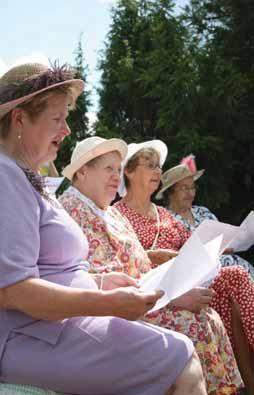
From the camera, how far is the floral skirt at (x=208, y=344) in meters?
2.36

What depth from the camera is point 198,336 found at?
7.77 ft

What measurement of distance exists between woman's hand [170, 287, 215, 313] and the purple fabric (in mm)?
876

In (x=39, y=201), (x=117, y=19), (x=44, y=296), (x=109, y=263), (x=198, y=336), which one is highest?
(x=117, y=19)

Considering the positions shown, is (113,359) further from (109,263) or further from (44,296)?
(109,263)

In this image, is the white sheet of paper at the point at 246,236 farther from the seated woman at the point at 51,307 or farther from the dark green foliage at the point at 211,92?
the dark green foliage at the point at 211,92

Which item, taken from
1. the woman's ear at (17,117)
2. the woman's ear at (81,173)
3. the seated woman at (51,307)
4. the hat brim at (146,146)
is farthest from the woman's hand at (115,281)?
the hat brim at (146,146)

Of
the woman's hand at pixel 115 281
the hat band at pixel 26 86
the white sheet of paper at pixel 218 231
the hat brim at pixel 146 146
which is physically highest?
the hat band at pixel 26 86

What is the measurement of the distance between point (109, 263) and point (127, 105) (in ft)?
27.1

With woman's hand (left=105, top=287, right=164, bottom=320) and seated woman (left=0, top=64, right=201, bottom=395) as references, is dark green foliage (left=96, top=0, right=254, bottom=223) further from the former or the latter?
woman's hand (left=105, top=287, right=164, bottom=320)

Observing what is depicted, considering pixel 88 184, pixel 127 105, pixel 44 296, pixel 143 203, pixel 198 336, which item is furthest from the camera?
pixel 127 105

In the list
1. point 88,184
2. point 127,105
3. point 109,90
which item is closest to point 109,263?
point 88,184

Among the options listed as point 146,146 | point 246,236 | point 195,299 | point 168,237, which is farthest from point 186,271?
point 146,146

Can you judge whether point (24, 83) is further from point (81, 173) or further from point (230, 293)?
point (230, 293)

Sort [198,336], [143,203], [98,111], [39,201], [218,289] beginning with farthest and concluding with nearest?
[98,111] < [143,203] < [218,289] < [198,336] < [39,201]
